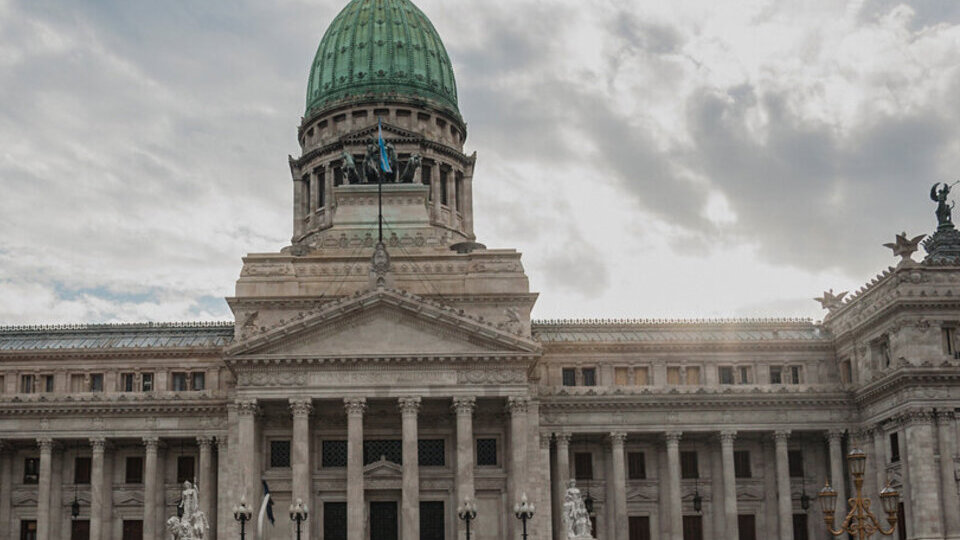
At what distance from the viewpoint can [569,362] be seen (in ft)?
285

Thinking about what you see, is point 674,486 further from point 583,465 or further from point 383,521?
point 383,521

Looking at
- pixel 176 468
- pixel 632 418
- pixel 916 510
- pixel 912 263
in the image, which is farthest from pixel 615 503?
pixel 176 468

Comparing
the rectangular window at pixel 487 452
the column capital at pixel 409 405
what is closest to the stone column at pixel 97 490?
the column capital at pixel 409 405

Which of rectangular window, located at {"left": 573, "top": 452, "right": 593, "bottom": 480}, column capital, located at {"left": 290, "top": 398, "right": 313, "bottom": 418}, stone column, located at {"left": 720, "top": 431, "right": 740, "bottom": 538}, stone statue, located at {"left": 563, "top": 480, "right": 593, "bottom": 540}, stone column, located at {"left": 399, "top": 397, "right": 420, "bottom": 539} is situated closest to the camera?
stone statue, located at {"left": 563, "top": 480, "right": 593, "bottom": 540}

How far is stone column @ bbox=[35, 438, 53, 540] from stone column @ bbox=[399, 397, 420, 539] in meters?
23.8

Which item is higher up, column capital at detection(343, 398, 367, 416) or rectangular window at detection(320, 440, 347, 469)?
column capital at detection(343, 398, 367, 416)

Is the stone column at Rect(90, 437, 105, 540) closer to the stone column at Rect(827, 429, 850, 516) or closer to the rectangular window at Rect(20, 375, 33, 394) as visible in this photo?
the rectangular window at Rect(20, 375, 33, 394)

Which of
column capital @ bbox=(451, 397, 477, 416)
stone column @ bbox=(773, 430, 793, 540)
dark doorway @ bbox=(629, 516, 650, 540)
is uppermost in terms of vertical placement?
column capital @ bbox=(451, 397, 477, 416)

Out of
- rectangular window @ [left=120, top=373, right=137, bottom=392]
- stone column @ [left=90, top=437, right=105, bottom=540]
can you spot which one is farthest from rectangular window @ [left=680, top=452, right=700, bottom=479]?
stone column @ [left=90, top=437, right=105, bottom=540]

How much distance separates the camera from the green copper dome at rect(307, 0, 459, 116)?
109438 millimetres

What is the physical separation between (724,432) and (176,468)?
36992mm

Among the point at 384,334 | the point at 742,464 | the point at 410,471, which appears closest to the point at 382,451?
the point at 410,471

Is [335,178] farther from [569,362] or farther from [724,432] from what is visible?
[724,432]

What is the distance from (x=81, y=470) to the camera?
83.9 meters
